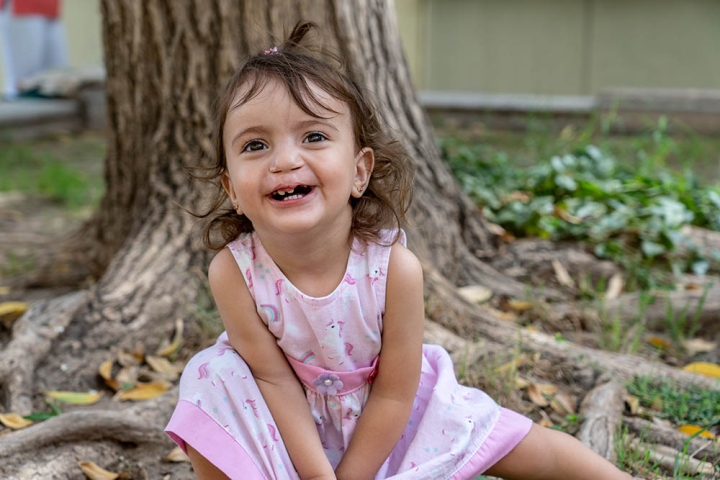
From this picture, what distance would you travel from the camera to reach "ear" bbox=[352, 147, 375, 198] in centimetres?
201

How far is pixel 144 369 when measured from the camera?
9.41ft

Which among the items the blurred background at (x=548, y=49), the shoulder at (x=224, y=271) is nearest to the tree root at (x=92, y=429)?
the shoulder at (x=224, y=271)

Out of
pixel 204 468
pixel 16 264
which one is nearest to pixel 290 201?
pixel 204 468

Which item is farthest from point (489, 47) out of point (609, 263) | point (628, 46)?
point (609, 263)

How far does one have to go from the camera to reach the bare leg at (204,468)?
6.38ft

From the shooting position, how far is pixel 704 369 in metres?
2.91

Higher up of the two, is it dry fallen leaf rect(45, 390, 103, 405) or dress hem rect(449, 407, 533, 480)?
dress hem rect(449, 407, 533, 480)

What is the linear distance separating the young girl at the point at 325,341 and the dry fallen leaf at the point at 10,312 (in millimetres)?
1508

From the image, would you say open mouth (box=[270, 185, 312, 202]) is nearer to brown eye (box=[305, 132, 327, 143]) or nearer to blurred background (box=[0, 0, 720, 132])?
brown eye (box=[305, 132, 327, 143])

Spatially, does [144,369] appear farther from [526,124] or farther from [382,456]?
[526,124]

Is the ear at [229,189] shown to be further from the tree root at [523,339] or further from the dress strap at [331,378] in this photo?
the tree root at [523,339]

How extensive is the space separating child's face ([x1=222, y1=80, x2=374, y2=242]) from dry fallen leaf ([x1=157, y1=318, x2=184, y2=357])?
3.79 feet

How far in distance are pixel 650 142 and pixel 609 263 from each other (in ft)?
9.44

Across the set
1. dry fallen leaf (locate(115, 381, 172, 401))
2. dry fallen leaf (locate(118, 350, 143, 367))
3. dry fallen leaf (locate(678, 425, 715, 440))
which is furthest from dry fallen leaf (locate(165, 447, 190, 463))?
dry fallen leaf (locate(678, 425, 715, 440))
